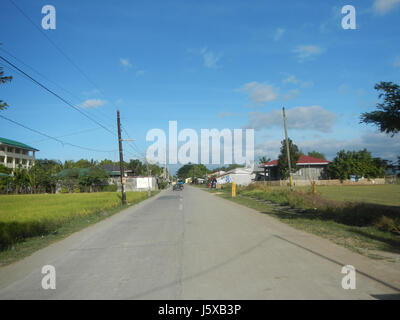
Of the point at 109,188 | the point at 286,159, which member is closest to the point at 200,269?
the point at 286,159

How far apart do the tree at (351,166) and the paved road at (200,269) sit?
52755mm

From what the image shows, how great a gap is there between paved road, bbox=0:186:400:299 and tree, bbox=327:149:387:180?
52755 mm

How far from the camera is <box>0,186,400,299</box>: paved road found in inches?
191

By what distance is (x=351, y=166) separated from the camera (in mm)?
57844

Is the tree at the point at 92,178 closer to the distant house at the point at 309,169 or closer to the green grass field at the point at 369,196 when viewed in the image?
the distant house at the point at 309,169

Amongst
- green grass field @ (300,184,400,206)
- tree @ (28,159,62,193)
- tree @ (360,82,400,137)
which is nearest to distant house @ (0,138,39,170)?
tree @ (28,159,62,193)

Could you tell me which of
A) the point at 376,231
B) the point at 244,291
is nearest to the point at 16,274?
the point at 244,291

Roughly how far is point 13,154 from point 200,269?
77.4 metres

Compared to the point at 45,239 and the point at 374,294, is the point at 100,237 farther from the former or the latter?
the point at 374,294

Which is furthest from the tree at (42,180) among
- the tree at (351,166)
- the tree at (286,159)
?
the tree at (351,166)

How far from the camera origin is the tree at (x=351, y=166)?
57562mm

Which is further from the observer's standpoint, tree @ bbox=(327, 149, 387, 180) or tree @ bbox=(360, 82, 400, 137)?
tree @ bbox=(327, 149, 387, 180)

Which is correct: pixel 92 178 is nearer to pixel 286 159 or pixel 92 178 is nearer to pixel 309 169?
pixel 286 159

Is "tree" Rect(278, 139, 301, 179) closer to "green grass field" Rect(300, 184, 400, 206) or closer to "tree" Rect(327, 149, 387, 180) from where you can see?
"tree" Rect(327, 149, 387, 180)
